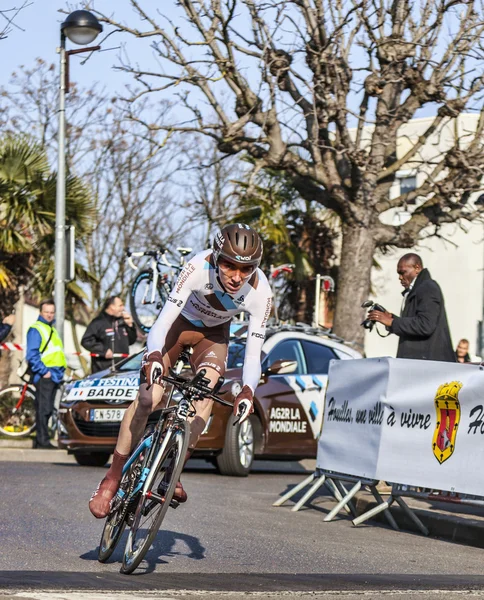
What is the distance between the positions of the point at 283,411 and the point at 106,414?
2.17m

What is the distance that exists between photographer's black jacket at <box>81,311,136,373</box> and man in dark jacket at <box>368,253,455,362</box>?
6.89m

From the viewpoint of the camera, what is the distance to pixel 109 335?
56.5ft

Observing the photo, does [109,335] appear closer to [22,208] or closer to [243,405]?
[22,208]

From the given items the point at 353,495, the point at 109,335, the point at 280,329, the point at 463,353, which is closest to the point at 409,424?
the point at 353,495

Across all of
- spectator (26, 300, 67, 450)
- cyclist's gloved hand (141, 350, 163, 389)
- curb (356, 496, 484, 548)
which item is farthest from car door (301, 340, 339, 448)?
cyclist's gloved hand (141, 350, 163, 389)

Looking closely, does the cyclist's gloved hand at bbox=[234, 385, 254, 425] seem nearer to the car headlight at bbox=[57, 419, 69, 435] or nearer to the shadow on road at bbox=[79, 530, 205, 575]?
the shadow on road at bbox=[79, 530, 205, 575]

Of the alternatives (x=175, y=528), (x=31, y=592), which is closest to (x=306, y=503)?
(x=175, y=528)

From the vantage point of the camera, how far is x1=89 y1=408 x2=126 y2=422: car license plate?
13969 mm

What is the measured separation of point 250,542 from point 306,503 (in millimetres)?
3222

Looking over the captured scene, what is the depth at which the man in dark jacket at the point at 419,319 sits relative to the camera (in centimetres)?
1073

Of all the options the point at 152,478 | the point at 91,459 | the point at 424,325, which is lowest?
the point at 91,459

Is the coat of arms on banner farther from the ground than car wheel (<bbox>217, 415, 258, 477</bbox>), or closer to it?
farther from the ground

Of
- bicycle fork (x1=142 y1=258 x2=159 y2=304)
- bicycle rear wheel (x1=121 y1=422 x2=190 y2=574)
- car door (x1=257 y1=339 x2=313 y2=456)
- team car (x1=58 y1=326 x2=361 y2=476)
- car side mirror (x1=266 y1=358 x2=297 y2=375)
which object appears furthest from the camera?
bicycle fork (x1=142 y1=258 x2=159 y2=304)

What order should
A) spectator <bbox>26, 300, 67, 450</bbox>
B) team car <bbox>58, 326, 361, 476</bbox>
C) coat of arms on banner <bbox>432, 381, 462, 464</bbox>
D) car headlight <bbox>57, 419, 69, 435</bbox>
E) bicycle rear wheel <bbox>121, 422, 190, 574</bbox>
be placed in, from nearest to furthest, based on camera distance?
bicycle rear wheel <bbox>121, 422, 190, 574</bbox>, coat of arms on banner <bbox>432, 381, 462, 464</bbox>, team car <bbox>58, 326, 361, 476</bbox>, car headlight <bbox>57, 419, 69, 435</bbox>, spectator <bbox>26, 300, 67, 450</bbox>
